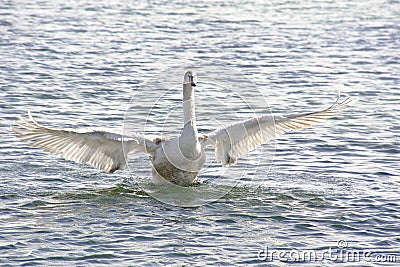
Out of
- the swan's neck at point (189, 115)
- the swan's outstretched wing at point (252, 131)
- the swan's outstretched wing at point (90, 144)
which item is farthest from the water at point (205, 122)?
the swan's neck at point (189, 115)

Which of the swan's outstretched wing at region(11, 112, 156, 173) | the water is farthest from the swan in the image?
the water

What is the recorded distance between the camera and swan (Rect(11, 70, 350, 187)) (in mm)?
14039

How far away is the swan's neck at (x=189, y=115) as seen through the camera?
14000 millimetres

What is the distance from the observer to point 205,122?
18625mm

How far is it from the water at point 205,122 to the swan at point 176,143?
54cm

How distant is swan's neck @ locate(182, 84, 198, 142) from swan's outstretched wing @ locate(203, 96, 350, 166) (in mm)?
697

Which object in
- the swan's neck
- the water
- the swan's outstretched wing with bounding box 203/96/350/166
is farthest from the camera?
the swan's outstretched wing with bounding box 203/96/350/166

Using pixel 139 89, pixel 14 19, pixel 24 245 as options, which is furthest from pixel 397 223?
pixel 14 19

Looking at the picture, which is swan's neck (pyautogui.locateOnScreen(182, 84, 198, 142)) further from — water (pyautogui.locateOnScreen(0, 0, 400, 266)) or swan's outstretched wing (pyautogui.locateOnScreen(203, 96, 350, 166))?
water (pyautogui.locateOnScreen(0, 0, 400, 266))

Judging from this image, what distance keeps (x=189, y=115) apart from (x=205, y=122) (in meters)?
4.55

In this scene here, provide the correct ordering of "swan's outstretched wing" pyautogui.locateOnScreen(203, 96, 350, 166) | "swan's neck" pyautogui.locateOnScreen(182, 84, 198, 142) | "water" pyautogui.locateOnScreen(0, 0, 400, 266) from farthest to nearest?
"swan's outstretched wing" pyautogui.locateOnScreen(203, 96, 350, 166) < "swan's neck" pyautogui.locateOnScreen(182, 84, 198, 142) < "water" pyautogui.locateOnScreen(0, 0, 400, 266)

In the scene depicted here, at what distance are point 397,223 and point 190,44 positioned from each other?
13.7 m

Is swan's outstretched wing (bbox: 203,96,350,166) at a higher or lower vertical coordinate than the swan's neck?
lower

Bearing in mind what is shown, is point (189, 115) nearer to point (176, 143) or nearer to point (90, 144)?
point (176, 143)
